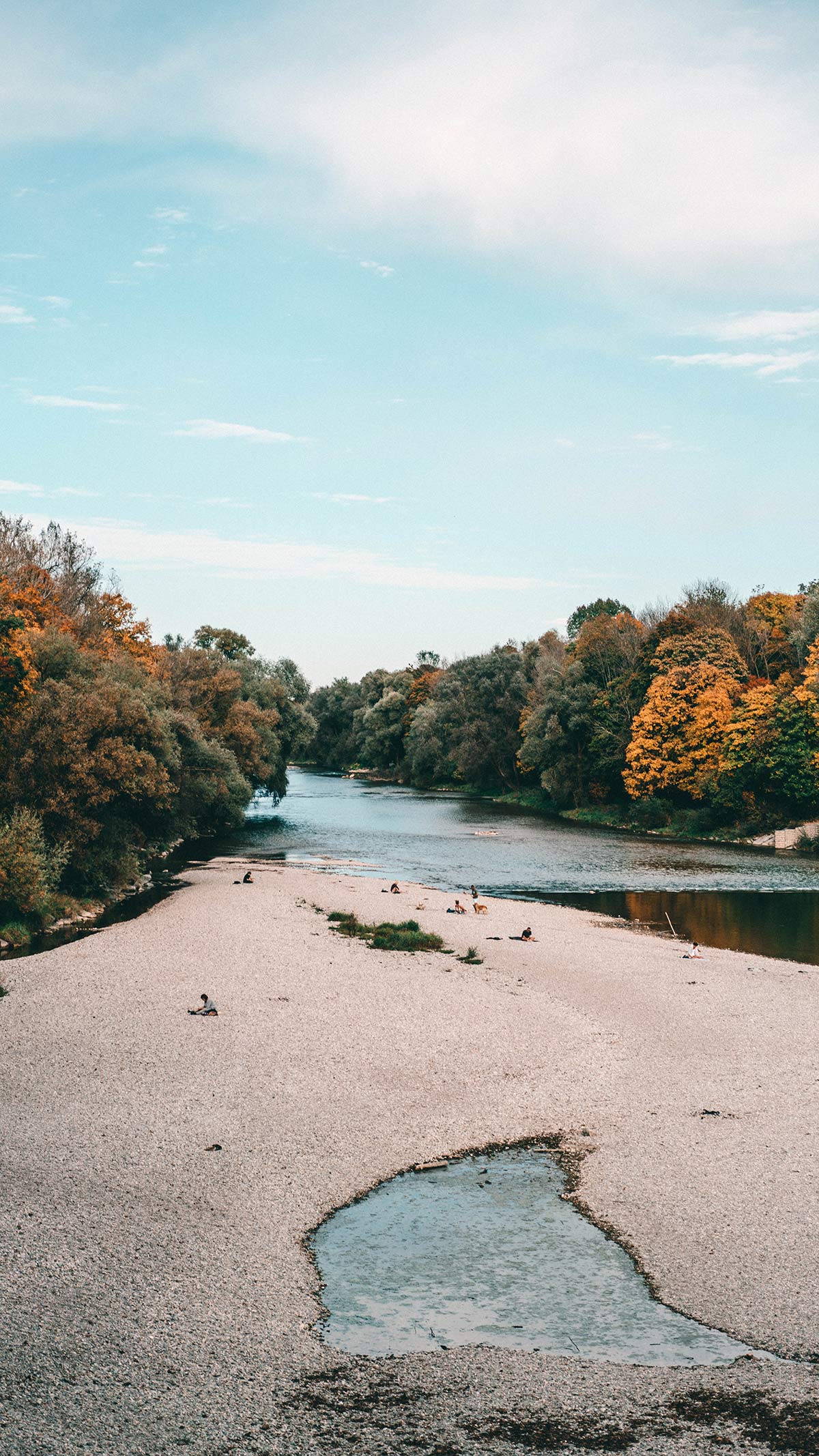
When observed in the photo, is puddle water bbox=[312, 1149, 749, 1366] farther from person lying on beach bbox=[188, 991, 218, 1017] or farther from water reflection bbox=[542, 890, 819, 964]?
water reflection bbox=[542, 890, 819, 964]

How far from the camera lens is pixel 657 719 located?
2842 inches

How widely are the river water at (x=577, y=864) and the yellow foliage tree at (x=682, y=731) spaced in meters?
5.21

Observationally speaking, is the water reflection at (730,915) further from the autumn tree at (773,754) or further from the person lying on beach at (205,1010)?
the autumn tree at (773,754)

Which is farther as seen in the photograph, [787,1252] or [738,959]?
[738,959]

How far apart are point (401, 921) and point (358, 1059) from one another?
14799 mm

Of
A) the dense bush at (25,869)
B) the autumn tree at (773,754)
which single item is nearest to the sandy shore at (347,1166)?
the dense bush at (25,869)

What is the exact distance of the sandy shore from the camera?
895 centimetres

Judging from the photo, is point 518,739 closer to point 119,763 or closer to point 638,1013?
point 119,763

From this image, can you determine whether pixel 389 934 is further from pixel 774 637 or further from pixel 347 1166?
pixel 774 637

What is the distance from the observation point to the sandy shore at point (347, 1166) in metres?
8.95

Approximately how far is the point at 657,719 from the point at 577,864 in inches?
842

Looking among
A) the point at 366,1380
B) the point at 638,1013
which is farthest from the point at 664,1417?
the point at 638,1013

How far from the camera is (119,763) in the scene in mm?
37594

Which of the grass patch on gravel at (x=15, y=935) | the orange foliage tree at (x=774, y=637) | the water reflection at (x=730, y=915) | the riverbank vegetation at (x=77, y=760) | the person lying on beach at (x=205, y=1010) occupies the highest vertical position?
the orange foliage tree at (x=774, y=637)
